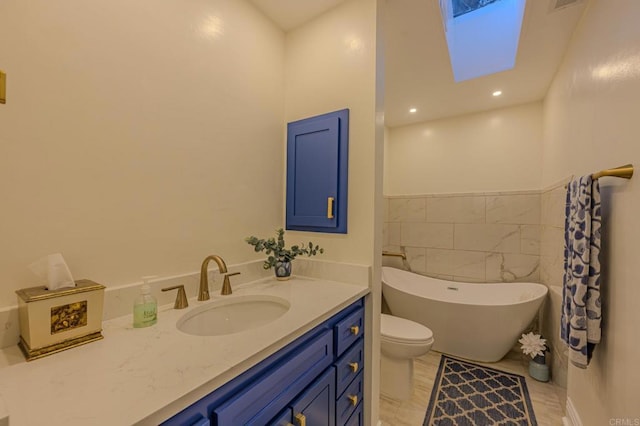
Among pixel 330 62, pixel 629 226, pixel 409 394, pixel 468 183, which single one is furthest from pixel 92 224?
pixel 468 183

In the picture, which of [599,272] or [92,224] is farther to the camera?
[599,272]

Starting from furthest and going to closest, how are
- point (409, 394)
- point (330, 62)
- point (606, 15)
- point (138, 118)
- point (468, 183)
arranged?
point (468, 183) < point (409, 394) < point (330, 62) < point (606, 15) < point (138, 118)

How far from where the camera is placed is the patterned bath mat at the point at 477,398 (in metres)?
1.71

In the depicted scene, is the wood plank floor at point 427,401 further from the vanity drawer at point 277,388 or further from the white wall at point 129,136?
the white wall at point 129,136

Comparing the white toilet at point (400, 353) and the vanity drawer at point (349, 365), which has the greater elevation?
the vanity drawer at point (349, 365)

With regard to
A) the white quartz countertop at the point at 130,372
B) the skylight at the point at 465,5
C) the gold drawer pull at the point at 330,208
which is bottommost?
the white quartz countertop at the point at 130,372

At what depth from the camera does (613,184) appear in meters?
1.16

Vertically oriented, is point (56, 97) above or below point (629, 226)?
above

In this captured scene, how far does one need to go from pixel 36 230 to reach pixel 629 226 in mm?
2134

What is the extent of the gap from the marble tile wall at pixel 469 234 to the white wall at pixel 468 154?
152mm

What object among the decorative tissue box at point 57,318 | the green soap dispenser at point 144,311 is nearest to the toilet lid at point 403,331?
the green soap dispenser at point 144,311

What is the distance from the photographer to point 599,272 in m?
1.14

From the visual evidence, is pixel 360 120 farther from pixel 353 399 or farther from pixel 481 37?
pixel 481 37

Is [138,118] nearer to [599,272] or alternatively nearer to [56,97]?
[56,97]
